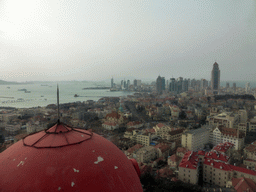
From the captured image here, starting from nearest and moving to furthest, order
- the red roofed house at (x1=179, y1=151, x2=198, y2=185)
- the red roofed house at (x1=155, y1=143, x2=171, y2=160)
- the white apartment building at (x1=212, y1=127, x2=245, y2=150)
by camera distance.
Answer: the red roofed house at (x1=179, y1=151, x2=198, y2=185)
the red roofed house at (x1=155, y1=143, x2=171, y2=160)
the white apartment building at (x1=212, y1=127, x2=245, y2=150)

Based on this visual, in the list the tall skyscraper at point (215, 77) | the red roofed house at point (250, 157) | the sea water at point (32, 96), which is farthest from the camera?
the tall skyscraper at point (215, 77)

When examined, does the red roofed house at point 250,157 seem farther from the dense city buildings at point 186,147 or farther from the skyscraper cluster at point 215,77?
the skyscraper cluster at point 215,77

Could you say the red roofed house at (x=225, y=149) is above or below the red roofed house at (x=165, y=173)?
above

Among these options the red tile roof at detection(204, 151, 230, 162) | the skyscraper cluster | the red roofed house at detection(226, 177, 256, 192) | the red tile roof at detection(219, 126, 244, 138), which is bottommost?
the red roofed house at detection(226, 177, 256, 192)

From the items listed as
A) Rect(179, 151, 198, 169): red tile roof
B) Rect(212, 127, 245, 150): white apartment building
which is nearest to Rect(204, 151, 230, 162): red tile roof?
Rect(179, 151, 198, 169): red tile roof

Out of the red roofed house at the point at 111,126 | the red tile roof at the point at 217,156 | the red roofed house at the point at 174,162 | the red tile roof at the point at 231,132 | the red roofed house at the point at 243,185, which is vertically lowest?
the red roofed house at the point at 111,126

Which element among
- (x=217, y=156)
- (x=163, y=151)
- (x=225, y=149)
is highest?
(x=217, y=156)

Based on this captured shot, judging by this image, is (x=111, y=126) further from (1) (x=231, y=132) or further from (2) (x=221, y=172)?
(2) (x=221, y=172)

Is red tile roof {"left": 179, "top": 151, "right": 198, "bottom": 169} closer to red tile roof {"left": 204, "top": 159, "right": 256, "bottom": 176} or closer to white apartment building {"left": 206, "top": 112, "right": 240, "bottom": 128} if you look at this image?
red tile roof {"left": 204, "top": 159, "right": 256, "bottom": 176}

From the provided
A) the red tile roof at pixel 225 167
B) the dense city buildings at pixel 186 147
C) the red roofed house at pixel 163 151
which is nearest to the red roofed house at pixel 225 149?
the dense city buildings at pixel 186 147

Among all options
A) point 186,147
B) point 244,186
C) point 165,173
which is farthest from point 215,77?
point 244,186
